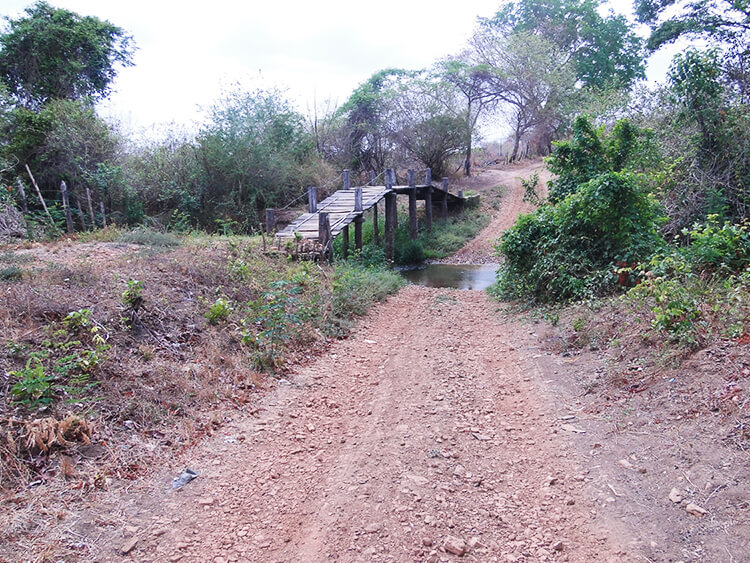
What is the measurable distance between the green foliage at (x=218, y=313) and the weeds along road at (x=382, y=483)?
58.0 inches

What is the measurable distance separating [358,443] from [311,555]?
55.8 inches

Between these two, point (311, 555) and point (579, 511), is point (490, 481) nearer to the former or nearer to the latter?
point (579, 511)

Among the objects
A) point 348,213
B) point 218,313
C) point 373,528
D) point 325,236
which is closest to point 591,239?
point 325,236

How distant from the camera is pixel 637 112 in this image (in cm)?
1330

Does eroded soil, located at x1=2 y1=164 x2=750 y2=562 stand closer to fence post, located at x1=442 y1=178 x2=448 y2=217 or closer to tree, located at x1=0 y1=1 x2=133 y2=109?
fence post, located at x1=442 y1=178 x2=448 y2=217

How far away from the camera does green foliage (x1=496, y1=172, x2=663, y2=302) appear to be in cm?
814

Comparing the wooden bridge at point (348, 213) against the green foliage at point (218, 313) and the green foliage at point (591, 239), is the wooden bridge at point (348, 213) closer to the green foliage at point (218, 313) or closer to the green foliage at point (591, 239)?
the green foliage at point (218, 313)

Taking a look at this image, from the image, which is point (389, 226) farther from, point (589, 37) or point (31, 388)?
point (589, 37)

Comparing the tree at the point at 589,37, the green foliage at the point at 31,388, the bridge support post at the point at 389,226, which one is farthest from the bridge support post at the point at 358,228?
the tree at the point at 589,37

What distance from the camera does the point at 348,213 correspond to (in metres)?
14.4

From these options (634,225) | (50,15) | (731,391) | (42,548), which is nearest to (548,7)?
(50,15)

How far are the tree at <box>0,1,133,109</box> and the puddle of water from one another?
16028mm

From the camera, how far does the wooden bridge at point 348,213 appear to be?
39.3 ft

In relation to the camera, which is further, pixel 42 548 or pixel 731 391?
pixel 731 391
